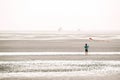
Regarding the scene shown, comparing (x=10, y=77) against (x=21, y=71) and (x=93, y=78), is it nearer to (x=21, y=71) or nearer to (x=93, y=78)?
(x=21, y=71)

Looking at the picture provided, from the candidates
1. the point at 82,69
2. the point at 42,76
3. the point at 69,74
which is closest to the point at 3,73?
the point at 42,76

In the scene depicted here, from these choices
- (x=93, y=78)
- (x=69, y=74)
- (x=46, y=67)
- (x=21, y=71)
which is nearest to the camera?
(x=93, y=78)

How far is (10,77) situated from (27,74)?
1635mm

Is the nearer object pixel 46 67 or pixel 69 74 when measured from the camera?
pixel 69 74

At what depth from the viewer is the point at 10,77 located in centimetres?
1878

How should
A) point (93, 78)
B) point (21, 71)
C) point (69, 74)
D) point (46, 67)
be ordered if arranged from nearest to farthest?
point (93, 78) < point (69, 74) < point (21, 71) < point (46, 67)

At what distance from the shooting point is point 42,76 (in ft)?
62.5

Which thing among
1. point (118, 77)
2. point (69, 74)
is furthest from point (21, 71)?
point (118, 77)

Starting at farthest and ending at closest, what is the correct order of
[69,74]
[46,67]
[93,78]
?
[46,67], [69,74], [93,78]

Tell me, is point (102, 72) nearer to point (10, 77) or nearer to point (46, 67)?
point (46, 67)

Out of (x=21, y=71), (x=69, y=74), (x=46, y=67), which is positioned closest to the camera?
(x=69, y=74)

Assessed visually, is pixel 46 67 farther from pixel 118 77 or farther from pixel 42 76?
pixel 118 77

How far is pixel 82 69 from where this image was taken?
21.9m

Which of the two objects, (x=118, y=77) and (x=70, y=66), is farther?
(x=70, y=66)
